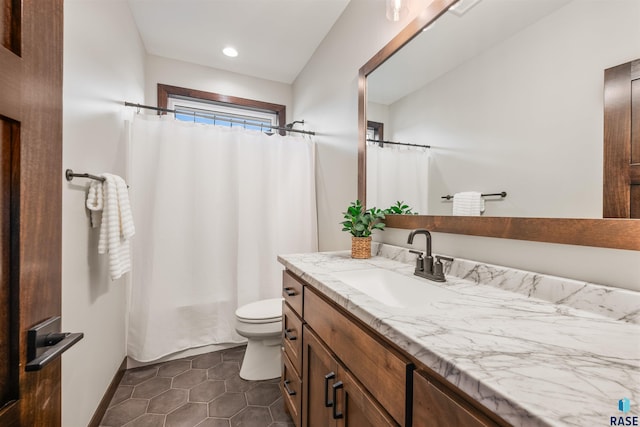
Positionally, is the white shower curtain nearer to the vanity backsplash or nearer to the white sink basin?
the white sink basin

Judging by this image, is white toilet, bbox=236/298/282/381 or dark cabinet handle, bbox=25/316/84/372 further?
white toilet, bbox=236/298/282/381

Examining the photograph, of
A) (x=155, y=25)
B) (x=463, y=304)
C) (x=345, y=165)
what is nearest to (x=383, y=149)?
(x=345, y=165)

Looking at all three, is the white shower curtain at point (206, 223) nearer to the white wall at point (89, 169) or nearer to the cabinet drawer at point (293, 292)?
the white wall at point (89, 169)

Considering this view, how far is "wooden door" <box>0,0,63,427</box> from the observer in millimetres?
454

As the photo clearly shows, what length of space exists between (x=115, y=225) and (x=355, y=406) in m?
1.36

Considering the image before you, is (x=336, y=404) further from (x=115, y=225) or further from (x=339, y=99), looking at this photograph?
(x=339, y=99)

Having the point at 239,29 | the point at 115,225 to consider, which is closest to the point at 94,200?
the point at 115,225

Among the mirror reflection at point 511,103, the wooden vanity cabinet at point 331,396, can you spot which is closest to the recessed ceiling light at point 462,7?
the mirror reflection at point 511,103

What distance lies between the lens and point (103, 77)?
149 cm

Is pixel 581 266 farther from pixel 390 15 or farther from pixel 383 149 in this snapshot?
pixel 390 15

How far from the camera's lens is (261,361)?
1.84 metres

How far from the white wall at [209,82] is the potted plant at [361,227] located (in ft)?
6.18

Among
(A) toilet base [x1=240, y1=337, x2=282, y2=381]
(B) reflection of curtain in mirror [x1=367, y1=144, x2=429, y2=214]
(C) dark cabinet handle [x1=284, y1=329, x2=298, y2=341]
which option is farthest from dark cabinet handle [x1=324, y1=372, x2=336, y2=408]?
(A) toilet base [x1=240, y1=337, x2=282, y2=381]

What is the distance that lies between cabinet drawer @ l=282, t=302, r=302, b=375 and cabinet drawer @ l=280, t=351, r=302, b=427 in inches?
1.9
